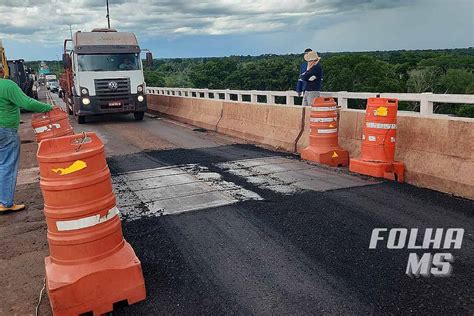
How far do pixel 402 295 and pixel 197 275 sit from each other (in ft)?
6.12

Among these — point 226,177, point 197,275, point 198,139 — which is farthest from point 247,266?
point 198,139

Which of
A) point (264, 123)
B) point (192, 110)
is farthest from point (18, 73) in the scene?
point (264, 123)

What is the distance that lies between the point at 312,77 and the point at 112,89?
9993mm

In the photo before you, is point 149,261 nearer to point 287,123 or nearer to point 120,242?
point 120,242

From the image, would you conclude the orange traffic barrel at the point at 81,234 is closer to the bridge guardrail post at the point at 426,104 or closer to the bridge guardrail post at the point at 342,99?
the bridge guardrail post at the point at 426,104

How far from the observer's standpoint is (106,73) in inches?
690

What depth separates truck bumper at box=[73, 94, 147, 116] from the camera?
17.5 meters

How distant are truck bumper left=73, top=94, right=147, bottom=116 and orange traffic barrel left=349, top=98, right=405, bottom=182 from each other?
12.7 m

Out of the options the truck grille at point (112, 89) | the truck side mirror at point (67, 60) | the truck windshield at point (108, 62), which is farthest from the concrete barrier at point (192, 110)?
the truck side mirror at point (67, 60)

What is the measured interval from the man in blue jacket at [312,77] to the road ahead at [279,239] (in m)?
2.54

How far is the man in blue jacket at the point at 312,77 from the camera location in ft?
34.6

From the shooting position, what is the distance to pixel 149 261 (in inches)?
178

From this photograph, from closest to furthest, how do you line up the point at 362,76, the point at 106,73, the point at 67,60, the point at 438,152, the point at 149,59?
the point at 438,152
the point at 106,73
the point at 149,59
the point at 67,60
the point at 362,76

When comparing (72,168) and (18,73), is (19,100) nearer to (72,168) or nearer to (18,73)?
(72,168)
